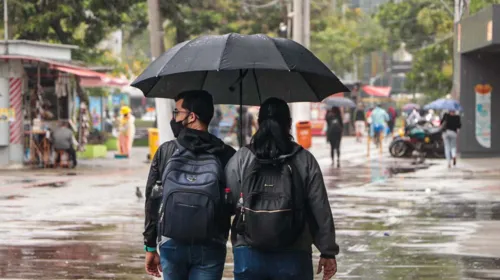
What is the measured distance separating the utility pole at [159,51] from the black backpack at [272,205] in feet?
40.1

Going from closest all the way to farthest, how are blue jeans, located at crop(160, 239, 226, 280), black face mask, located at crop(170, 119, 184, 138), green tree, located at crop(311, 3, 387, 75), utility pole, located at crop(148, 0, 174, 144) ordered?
blue jeans, located at crop(160, 239, 226, 280) < black face mask, located at crop(170, 119, 184, 138) < utility pole, located at crop(148, 0, 174, 144) < green tree, located at crop(311, 3, 387, 75)

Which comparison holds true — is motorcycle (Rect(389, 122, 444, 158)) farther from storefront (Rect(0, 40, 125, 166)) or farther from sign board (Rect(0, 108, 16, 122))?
sign board (Rect(0, 108, 16, 122))

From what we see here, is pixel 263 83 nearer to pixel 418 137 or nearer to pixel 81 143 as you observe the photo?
pixel 81 143

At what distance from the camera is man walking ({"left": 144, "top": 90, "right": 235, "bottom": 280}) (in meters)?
6.49

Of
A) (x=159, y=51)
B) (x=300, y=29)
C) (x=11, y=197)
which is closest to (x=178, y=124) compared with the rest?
(x=159, y=51)

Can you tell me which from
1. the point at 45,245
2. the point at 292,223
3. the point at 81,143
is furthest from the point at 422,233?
the point at 81,143

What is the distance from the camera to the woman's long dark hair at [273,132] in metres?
6.46

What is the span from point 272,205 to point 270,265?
34 cm

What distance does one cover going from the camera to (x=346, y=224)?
649 inches

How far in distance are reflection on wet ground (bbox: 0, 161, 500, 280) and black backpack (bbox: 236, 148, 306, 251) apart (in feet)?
16.8

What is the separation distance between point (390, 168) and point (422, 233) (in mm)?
16134

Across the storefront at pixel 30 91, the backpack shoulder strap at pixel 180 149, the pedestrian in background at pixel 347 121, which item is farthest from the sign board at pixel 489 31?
the pedestrian in background at pixel 347 121

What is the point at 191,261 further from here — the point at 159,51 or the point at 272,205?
the point at 159,51


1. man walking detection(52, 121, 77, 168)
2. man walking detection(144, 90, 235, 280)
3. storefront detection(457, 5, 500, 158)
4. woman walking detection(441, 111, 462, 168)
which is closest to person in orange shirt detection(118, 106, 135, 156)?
man walking detection(52, 121, 77, 168)
